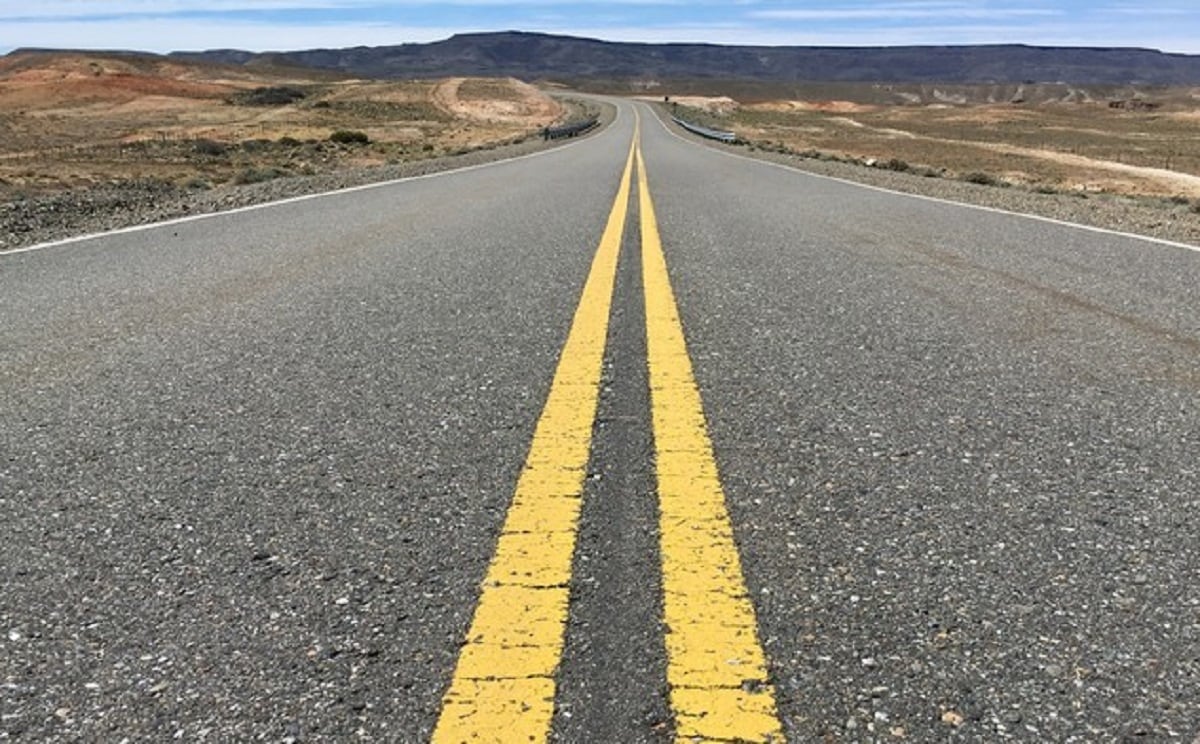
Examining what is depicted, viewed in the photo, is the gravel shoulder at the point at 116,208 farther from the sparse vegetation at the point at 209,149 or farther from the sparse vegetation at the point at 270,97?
the sparse vegetation at the point at 270,97

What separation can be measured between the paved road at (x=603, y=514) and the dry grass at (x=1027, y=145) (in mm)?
15394

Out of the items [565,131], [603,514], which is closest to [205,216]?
[603,514]

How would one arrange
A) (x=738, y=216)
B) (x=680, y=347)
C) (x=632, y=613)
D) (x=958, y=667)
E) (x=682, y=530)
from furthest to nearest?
(x=738, y=216) < (x=680, y=347) < (x=682, y=530) < (x=632, y=613) < (x=958, y=667)

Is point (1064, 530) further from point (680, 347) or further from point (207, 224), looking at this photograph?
point (207, 224)

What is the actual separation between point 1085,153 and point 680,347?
52901 millimetres

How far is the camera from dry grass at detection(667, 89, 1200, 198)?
30.8 m

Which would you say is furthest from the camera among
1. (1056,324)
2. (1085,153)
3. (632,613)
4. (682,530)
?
(1085,153)

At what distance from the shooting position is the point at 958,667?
1.76 metres

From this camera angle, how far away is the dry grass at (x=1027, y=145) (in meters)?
30.8

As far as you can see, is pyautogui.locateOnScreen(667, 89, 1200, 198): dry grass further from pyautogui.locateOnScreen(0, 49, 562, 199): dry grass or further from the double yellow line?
the double yellow line

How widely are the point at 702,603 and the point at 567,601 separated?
29 centimetres

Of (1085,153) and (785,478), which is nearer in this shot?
(785,478)

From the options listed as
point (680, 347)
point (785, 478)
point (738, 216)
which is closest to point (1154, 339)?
point (680, 347)

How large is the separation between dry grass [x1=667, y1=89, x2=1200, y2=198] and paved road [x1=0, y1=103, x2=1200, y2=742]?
15394 mm
